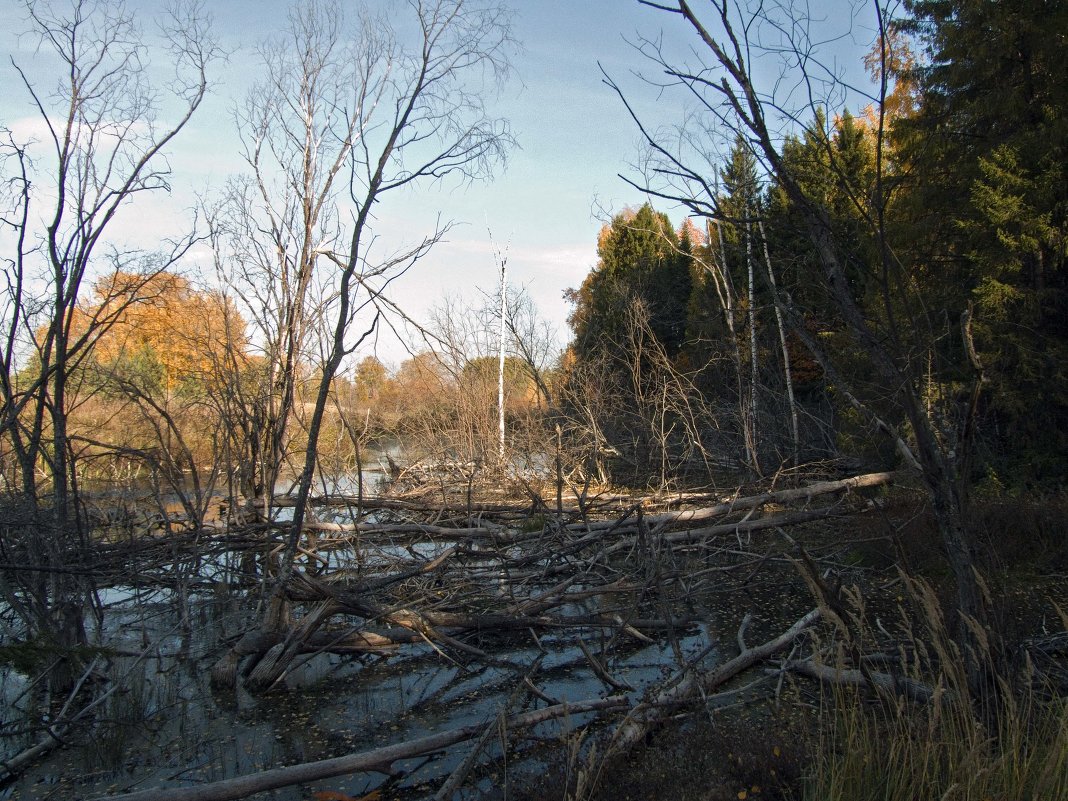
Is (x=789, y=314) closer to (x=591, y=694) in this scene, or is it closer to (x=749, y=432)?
(x=591, y=694)

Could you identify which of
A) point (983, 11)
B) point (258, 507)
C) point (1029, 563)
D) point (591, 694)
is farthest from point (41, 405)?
point (983, 11)

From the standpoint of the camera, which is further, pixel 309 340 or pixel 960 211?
pixel 960 211

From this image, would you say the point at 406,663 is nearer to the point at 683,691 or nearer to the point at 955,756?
the point at 683,691

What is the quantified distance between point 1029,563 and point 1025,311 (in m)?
3.21

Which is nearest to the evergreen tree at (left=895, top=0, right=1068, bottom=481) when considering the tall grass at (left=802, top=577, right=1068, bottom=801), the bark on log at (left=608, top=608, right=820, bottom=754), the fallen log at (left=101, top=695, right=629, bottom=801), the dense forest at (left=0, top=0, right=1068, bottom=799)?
the dense forest at (left=0, top=0, right=1068, bottom=799)

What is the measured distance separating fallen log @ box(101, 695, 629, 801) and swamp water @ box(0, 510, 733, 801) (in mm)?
174

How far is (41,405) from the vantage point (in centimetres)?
502

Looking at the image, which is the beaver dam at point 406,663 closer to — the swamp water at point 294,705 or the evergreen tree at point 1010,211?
the swamp water at point 294,705

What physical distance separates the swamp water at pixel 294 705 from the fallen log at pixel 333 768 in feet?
0.57

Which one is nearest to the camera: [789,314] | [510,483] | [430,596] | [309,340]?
[789,314]

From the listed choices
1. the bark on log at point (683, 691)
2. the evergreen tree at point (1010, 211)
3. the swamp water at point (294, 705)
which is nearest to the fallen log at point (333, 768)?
the swamp water at point (294, 705)

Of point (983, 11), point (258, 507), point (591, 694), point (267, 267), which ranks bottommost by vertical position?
point (591, 694)

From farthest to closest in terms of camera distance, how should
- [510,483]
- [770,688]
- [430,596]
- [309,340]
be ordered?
[510,483] → [309,340] → [430,596] → [770,688]

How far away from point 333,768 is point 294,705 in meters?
1.69
